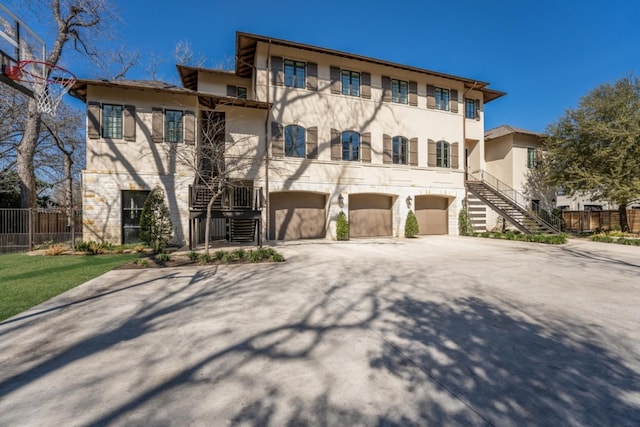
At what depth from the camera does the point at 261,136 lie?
15.1 metres

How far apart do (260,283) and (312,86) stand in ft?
41.2

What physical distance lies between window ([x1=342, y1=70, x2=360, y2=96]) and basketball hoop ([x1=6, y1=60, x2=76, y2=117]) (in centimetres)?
1220

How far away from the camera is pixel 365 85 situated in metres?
16.8

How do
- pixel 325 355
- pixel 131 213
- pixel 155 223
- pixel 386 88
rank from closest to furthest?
pixel 325 355
pixel 155 223
pixel 131 213
pixel 386 88

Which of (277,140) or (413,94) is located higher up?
(413,94)

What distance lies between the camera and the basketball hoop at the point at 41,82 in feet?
21.9

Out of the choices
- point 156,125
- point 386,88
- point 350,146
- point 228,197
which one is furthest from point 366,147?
point 156,125

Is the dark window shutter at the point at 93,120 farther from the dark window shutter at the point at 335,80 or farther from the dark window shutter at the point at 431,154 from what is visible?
the dark window shutter at the point at 431,154

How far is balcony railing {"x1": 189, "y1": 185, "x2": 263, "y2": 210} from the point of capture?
11647 millimetres

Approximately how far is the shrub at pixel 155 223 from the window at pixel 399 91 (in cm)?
1387

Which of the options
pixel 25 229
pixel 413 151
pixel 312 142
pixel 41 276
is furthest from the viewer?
pixel 413 151

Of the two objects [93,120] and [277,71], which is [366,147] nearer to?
[277,71]

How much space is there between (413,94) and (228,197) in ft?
41.6

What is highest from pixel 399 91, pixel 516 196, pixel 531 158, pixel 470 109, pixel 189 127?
pixel 399 91
